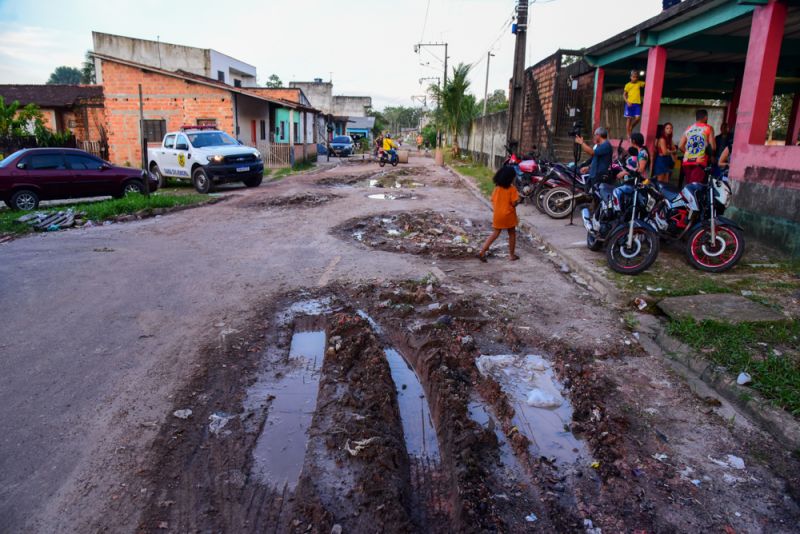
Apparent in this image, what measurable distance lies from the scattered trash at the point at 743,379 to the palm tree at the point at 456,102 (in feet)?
102

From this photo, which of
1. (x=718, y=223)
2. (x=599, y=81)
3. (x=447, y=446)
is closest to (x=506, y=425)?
(x=447, y=446)

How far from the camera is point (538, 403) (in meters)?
3.85

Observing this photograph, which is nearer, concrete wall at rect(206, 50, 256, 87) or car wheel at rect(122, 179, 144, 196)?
car wheel at rect(122, 179, 144, 196)

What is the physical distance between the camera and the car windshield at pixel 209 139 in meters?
17.4

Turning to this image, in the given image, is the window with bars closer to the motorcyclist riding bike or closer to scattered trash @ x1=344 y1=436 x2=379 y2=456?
the motorcyclist riding bike

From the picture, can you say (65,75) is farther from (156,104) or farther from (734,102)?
(734,102)

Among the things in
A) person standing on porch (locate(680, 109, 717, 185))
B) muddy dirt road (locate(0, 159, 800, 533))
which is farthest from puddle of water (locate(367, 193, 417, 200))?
muddy dirt road (locate(0, 159, 800, 533))

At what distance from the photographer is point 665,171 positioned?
11.5 m

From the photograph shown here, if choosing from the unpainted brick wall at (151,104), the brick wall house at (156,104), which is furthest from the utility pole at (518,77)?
the unpainted brick wall at (151,104)

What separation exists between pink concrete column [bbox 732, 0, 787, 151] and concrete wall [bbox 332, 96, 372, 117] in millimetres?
76855

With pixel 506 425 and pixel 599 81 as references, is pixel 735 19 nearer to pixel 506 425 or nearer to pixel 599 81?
pixel 599 81

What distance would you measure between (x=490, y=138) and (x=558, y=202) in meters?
15.2

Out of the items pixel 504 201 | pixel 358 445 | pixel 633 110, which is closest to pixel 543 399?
pixel 358 445

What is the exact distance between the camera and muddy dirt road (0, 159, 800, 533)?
8.73 feet
